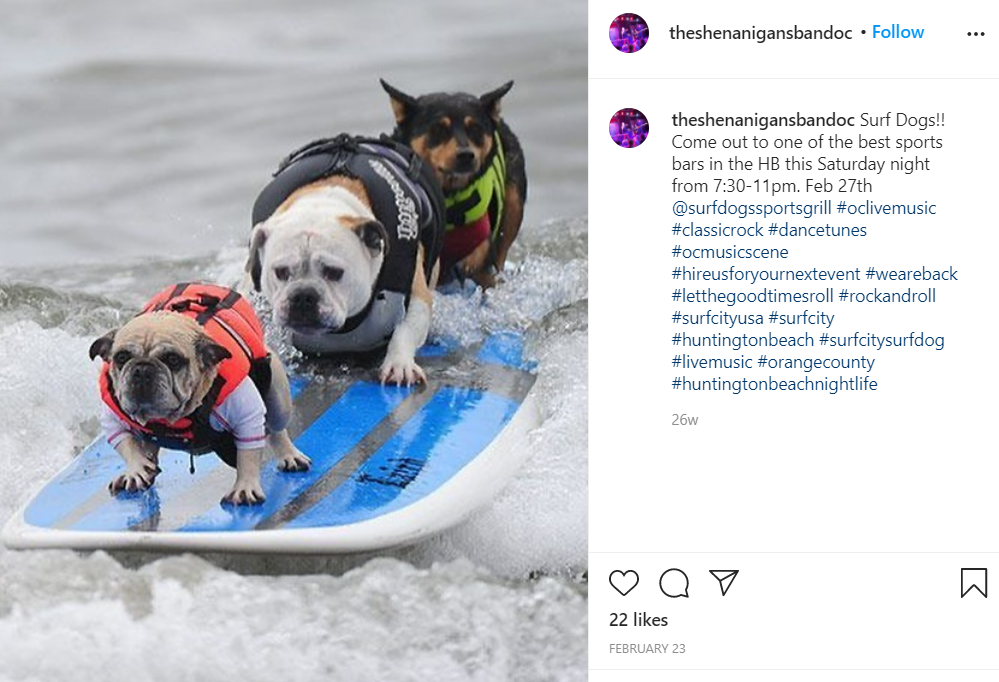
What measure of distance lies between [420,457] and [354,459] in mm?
196

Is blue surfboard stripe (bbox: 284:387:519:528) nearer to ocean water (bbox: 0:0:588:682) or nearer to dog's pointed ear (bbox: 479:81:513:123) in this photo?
ocean water (bbox: 0:0:588:682)

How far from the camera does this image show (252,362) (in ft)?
16.1

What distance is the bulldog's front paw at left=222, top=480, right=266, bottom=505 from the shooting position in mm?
4863

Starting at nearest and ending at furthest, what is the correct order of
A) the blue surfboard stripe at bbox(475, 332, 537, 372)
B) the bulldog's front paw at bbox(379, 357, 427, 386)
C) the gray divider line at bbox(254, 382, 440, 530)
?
the gray divider line at bbox(254, 382, 440, 530)
the bulldog's front paw at bbox(379, 357, 427, 386)
the blue surfboard stripe at bbox(475, 332, 537, 372)

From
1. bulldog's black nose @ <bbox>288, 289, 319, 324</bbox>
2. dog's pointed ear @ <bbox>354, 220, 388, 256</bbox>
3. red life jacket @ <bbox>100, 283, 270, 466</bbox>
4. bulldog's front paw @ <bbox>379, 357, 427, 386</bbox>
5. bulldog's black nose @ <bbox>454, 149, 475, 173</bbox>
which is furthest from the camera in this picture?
bulldog's black nose @ <bbox>454, 149, 475, 173</bbox>

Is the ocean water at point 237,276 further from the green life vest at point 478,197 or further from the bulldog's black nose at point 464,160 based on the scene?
the bulldog's black nose at point 464,160

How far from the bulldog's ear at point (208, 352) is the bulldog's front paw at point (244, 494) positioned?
1.18 feet

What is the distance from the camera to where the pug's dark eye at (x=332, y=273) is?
563 cm

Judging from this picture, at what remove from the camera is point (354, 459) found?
5.30 metres
